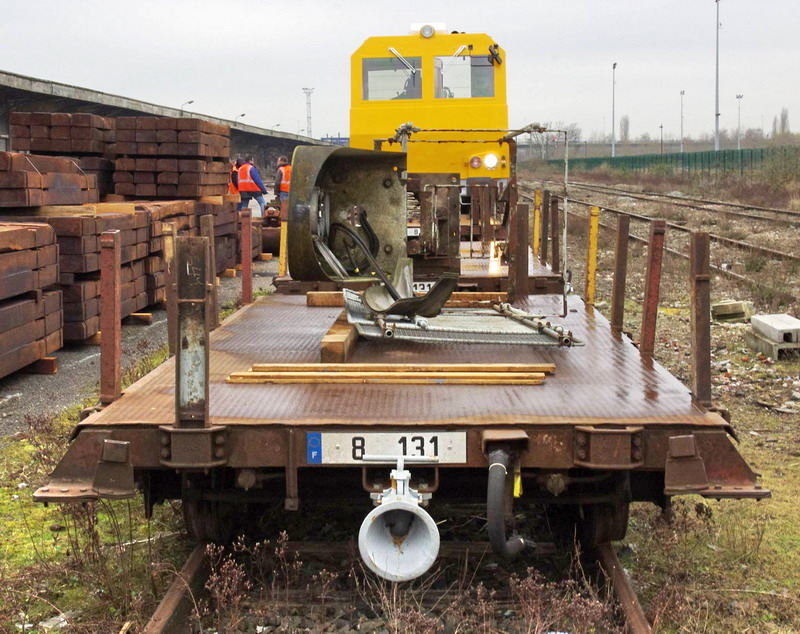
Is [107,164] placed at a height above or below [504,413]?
above

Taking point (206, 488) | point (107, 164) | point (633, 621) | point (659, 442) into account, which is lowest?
point (633, 621)

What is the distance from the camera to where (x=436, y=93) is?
12734 mm

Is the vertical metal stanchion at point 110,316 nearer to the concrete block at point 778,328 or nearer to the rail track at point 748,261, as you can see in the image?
the concrete block at point 778,328

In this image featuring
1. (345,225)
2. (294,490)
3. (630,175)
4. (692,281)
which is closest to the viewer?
(294,490)

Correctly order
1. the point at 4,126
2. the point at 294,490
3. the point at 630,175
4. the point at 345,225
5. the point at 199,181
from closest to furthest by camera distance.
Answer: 1. the point at 294,490
2. the point at 345,225
3. the point at 199,181
4. the point at 4,126
5. the point at 630,175

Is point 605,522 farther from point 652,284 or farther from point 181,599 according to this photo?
point 181,599

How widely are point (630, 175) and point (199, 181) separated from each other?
199 feet

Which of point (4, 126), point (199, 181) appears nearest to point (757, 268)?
point (199, 181)

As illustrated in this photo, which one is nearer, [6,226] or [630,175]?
[6,226]

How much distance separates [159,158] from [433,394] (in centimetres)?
1288

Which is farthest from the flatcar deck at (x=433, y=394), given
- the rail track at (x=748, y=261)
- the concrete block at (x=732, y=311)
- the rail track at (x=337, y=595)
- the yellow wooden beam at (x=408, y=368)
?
the rail track at (x=748, y=261)

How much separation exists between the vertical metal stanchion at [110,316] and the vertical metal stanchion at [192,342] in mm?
635

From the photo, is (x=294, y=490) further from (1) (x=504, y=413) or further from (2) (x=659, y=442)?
(2) (x=659, y=442)

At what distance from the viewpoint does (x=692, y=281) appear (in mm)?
4457
